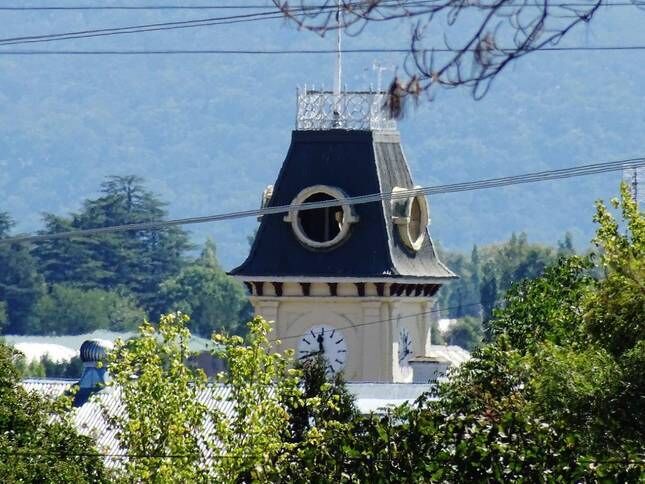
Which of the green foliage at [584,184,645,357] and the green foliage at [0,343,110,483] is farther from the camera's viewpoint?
the green foliage at [0,343,110,483]

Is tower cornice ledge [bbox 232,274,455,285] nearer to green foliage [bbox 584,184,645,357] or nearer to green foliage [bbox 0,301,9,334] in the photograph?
green foliage [bbox 584,184,645,357]

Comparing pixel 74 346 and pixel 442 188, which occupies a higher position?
pixel 74 346

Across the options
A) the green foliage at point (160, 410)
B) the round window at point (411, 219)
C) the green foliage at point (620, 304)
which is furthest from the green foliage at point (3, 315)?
the green foliage at point (620, 304)

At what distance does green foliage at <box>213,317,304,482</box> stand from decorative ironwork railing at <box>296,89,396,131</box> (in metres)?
33.7

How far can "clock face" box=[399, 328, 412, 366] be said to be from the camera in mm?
71425

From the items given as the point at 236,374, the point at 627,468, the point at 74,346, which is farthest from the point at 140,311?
the point at 627,468

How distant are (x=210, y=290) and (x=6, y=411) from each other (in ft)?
529

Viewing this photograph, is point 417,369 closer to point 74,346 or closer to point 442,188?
point 442,188

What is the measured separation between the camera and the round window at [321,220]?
233ft

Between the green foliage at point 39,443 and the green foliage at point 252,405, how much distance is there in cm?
166

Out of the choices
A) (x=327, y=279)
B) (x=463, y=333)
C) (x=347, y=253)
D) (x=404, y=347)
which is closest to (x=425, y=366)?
(x=404, y=347)

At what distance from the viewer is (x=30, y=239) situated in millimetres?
29188

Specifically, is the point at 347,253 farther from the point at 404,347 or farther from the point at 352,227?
the point at 404,347

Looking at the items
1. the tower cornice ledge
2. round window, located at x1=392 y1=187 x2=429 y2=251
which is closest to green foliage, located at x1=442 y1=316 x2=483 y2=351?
round window, located at x1=392 y1=187 x2=429 y2=251
